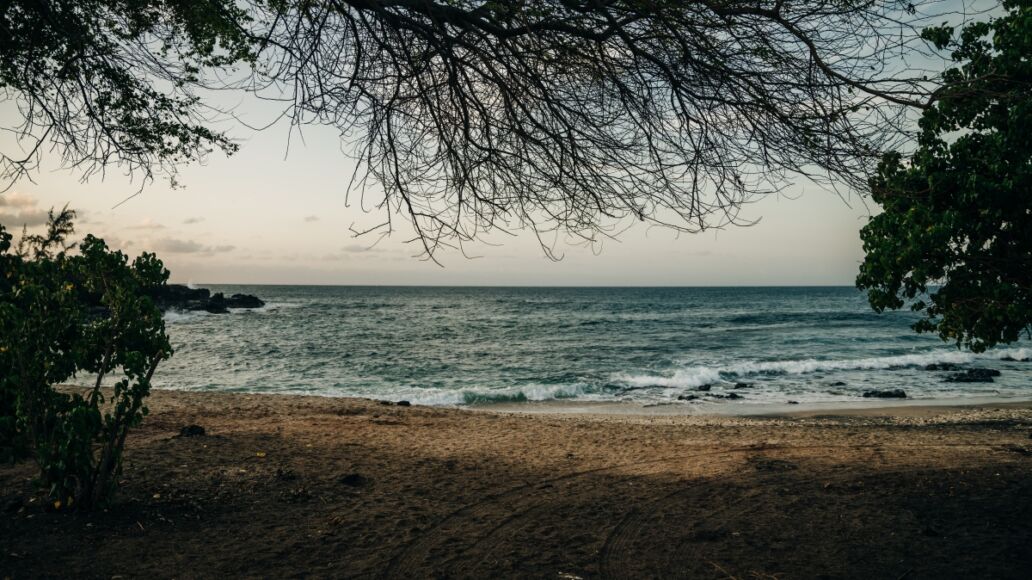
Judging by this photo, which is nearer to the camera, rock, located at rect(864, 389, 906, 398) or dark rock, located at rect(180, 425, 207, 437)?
dark rock, located at rect(180, 425, 207, 437)

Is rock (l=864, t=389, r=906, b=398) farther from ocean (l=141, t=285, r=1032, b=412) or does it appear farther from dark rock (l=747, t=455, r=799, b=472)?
dark rock (l=747, t=455, r=799, b=472)

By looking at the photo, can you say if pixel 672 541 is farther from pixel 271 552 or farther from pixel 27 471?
pixel 27 471

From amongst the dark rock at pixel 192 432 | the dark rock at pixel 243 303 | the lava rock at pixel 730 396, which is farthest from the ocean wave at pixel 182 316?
the dark rock at pixel 192 432

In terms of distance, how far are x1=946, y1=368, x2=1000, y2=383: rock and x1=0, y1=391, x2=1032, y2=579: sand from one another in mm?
14093

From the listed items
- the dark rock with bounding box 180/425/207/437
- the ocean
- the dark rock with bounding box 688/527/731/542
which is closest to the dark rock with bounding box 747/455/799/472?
the dark rock with bounding box 688/527/731/542

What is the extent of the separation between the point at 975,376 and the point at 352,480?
22.7 meters

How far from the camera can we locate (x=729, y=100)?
3.58m

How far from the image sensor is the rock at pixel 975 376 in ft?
65.9

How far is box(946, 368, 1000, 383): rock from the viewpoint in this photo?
2009cm

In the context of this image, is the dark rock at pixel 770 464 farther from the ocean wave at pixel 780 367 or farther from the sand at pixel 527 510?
the ocean wave at pixel 780 367

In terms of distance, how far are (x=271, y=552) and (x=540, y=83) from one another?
144 inches

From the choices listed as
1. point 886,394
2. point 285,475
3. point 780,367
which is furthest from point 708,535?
point 780,367

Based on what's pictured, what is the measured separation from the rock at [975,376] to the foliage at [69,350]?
23.5 m

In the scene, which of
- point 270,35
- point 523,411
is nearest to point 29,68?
point 270,35
